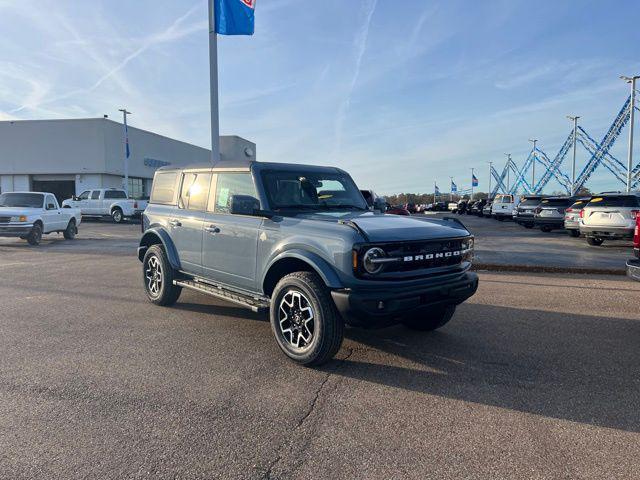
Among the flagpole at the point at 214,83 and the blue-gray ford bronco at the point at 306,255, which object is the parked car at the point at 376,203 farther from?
the flagpole at the point at 214,83

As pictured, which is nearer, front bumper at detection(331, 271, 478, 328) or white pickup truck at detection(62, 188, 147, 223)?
front bumper at detection(331, 271, 478, 328)

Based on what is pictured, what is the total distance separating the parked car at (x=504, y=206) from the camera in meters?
31.9

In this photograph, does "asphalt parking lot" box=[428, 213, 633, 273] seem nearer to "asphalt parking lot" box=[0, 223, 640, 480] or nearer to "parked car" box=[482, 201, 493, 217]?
"asphalt parking lot" box=[0, 223, 640, 480]

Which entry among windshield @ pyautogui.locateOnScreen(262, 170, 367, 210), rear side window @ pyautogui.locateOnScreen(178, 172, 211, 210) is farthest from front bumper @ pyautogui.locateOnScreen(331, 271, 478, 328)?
rear side window @ pyautogui.locateOnScreen(178, 172, 211, 210)

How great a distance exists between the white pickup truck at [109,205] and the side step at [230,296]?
23.2 metres

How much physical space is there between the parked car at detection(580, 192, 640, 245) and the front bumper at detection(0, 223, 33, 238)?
17961 mm

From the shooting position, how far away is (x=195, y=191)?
618 cm

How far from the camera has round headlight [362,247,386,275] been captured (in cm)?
397

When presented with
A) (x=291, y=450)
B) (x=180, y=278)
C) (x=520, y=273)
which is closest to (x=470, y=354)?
(x=291, y=450)

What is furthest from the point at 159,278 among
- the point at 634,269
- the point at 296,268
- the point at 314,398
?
the point at 634,269

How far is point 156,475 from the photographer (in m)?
2.64

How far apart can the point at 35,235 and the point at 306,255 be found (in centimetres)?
1466

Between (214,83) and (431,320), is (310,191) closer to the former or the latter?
(431,320)

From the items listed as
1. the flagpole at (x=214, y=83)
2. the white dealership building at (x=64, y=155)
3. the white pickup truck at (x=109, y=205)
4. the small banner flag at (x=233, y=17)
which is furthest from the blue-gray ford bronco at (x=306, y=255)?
the white dealership building at (x=64, y=155)
